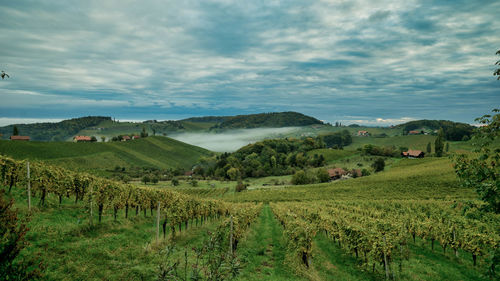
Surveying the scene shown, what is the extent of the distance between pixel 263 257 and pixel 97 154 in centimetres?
15570

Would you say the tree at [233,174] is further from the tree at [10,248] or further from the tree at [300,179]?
the tree at [10,248]

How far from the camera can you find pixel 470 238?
58.6ft

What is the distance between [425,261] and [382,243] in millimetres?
6735

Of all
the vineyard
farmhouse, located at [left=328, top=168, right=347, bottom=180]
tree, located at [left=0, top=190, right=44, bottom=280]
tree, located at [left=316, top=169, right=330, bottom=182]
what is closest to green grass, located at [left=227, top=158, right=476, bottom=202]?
tree, located at [left=316, top=169, right=330, bottom=182]

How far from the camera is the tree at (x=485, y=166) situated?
847 centimetres

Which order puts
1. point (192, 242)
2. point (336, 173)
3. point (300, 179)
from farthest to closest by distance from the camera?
point (336, 173), point (300, 179), point (192, 242)

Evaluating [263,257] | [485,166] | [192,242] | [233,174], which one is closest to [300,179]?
[233,174]

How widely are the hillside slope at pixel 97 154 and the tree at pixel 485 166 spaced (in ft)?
311

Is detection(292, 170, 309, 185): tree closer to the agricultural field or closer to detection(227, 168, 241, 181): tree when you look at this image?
detection(227, 168, 241, 181): tree

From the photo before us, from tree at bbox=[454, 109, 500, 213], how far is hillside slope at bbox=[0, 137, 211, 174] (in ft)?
311

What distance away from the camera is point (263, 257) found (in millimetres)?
17406

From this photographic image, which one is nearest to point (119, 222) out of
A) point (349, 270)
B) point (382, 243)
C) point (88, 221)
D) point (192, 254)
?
point (88, 221)

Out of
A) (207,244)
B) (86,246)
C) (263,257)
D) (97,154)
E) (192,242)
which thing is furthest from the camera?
(97,154)

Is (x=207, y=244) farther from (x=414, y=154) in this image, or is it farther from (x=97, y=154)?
(x=414, y=154)
